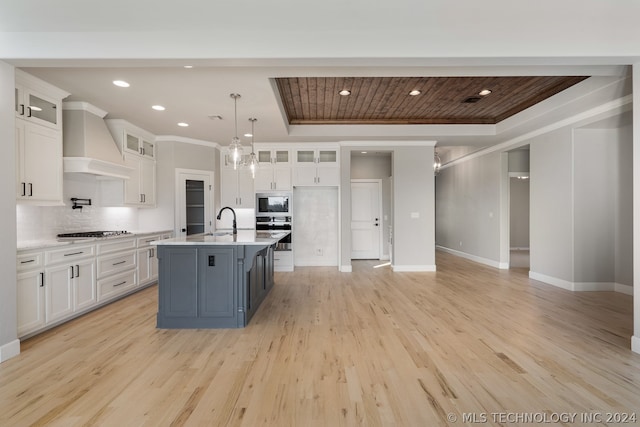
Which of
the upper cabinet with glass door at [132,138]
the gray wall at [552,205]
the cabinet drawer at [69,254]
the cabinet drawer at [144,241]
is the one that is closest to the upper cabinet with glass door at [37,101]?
the upper cabinet with glass door at [132,138]

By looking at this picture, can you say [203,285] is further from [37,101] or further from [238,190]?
[238,190]

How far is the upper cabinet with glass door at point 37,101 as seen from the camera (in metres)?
3.02

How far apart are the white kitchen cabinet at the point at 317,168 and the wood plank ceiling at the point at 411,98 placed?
36.3 inches

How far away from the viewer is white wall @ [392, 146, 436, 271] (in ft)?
20.4

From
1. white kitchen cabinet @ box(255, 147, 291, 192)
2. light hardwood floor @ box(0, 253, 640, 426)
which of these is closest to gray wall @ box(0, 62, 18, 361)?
light hardwood floor @ box(0, 253, 640, 426)

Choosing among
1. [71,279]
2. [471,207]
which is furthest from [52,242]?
[471,207]

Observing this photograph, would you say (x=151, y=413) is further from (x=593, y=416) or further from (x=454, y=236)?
(x=454, y=236)

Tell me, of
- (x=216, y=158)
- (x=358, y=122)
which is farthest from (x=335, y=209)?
(x=216, y=158)

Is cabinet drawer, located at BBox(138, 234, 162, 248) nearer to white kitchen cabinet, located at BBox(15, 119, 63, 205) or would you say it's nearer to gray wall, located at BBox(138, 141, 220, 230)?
gray wall, located at BBox(138, 141, 220, 230)

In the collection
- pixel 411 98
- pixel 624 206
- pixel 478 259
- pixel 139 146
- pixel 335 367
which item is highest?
pixel 411 98

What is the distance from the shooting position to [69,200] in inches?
165

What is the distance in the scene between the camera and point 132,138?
4.93 m

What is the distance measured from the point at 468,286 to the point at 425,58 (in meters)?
3.73

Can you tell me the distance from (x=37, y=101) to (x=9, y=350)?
245 centimetres
